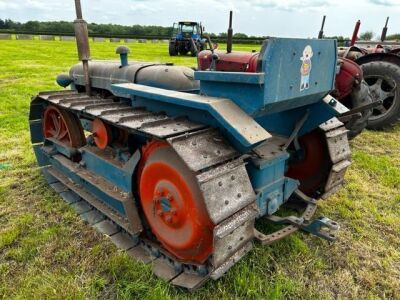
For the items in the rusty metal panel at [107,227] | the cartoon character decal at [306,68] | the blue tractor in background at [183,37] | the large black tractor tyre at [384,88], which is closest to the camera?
the cartoon character decal at [306,68]

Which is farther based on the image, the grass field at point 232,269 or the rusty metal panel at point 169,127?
the grass field at point 232,269

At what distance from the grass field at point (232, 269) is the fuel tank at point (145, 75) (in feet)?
4.58

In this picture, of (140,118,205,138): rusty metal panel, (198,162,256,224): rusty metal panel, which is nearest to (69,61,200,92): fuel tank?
(140,118,205,138): rusty metal panel

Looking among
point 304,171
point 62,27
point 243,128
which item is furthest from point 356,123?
point 62,27

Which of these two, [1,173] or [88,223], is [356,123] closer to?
[88,223]

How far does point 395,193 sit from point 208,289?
272 cm

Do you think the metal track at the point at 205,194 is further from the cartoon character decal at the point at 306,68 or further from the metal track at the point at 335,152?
the metal track at the point at 335,152

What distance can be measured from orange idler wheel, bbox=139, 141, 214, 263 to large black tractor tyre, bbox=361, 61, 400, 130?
5411mm

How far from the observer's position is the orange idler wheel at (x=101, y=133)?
317 cm

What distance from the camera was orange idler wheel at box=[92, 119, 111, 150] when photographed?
317cm

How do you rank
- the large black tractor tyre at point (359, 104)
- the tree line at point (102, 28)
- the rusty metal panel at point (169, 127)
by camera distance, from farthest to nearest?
the tree line at point (102, 28) < the large black tractor tyre at point (359, 104) < the rusty metal panel at point (169, 127)

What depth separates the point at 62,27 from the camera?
6172cm

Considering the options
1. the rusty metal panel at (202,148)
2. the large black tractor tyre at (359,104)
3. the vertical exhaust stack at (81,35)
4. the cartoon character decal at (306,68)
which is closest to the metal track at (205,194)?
the rusty metal panel at (202,148)

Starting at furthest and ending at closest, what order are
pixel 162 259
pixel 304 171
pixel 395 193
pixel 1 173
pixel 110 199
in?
1. pixel 1 173
2. pixel 395 193
3. pixel 304 171
4. pixel 110 199
5. pixel 162 259
